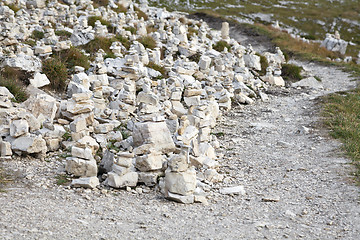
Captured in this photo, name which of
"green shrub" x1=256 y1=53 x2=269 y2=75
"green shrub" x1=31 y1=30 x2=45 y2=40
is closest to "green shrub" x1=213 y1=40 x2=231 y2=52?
"green shrub" x1=256 y1=53 x2=269 y2=75

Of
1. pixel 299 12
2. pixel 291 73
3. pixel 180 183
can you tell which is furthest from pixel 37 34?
pixel 299 12

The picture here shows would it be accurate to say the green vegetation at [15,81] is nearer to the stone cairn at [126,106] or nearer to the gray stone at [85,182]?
the stone cairn at [126,106]

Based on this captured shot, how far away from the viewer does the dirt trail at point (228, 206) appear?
6.63 m

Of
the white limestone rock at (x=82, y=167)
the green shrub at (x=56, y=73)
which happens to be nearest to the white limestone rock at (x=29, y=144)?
the white limestone rock at (x=82, y=167)

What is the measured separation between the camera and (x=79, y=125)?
10.1 meters

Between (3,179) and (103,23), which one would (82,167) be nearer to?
(3,179)

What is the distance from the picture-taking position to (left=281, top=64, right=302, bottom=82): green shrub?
21623 mm

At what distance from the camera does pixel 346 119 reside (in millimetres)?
13383

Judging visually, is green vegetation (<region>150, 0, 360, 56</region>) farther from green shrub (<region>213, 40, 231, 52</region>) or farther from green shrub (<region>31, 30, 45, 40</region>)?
green shrub (<region>31, 30, 45, 40</region>)

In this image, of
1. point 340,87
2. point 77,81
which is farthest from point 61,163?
point 340,87

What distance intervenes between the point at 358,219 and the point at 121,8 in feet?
73.0

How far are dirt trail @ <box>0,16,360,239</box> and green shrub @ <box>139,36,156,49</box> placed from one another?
355 inches

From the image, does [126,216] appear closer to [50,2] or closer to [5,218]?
[5,218]

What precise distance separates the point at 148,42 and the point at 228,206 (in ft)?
42.1
